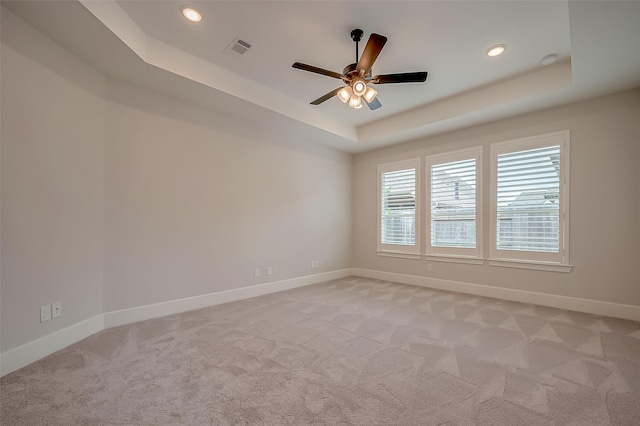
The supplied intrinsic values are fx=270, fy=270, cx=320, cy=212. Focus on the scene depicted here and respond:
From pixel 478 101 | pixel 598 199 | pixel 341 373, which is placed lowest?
pixel 341 373

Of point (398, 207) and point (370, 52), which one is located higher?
point (370, 52)

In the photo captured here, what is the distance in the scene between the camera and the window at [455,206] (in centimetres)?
451

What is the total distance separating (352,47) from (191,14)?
162 cm

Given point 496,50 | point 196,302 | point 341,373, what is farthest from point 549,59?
point 196,302

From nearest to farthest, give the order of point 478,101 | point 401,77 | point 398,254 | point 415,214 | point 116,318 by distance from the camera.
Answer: point 401,77 < point 116,318 < point 478,101 < point 415,214 < point 398,254

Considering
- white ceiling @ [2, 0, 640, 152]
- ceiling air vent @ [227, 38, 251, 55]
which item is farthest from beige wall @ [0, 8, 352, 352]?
ceiling air vent @ [227, 38, 251, 55]

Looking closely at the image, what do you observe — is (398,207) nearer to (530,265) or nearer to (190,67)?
(530,265)

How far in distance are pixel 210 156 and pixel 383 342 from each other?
330cm

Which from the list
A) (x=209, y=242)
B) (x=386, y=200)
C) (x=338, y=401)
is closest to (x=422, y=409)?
(x=338, y=401)

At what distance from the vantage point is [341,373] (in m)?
2.12

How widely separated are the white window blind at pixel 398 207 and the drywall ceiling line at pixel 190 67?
190cm

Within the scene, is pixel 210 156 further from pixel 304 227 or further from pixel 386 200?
pixel 386 200

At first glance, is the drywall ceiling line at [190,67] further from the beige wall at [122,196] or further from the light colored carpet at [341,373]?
the light colored carpet at [341,373]

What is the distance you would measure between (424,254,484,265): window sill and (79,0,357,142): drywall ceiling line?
306 centimetres
